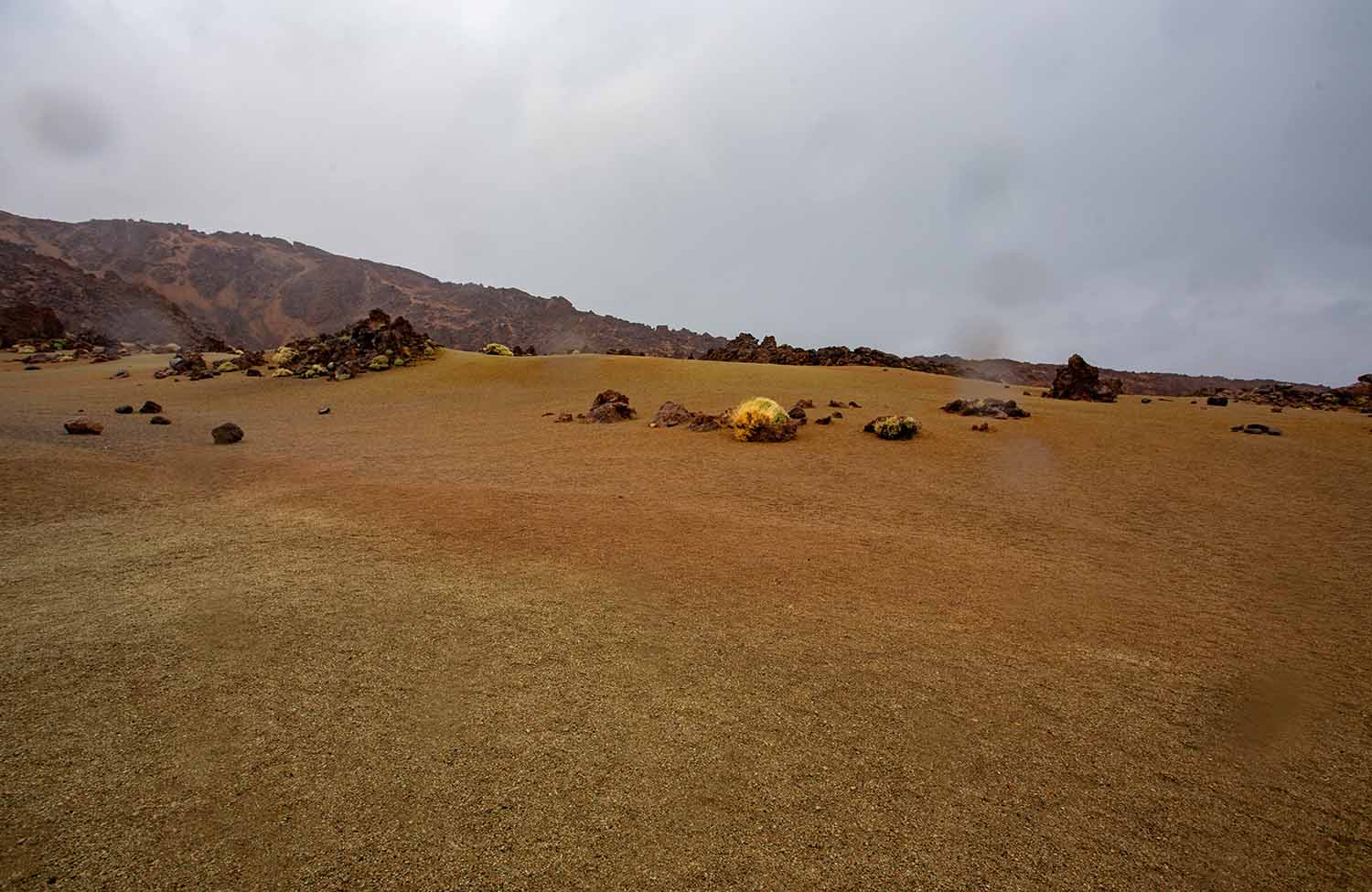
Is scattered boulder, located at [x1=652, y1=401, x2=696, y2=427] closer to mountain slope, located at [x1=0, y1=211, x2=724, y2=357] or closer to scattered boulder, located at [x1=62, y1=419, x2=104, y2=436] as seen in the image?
scattered boulder, located at [x1=62, y1=419, x2=104, y2=436]

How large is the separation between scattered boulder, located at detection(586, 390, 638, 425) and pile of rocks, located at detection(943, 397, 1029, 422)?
751 cm

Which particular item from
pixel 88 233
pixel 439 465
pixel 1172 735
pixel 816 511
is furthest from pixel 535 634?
pixel 88 233

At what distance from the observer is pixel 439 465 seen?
833cm

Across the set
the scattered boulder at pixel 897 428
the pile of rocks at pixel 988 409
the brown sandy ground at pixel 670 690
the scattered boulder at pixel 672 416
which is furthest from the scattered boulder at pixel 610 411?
the pile of rocks at pixel 988 409

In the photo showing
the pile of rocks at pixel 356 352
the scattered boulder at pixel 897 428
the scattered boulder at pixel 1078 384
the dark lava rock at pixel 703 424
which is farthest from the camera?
the pile of rocks at pixel 356 352

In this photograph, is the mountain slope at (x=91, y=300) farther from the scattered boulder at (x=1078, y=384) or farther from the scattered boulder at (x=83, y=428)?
the scattered boulder at (x=1078, y=384)

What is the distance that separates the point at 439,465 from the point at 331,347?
61.6 ft

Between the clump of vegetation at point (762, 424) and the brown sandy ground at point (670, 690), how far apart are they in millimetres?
3790

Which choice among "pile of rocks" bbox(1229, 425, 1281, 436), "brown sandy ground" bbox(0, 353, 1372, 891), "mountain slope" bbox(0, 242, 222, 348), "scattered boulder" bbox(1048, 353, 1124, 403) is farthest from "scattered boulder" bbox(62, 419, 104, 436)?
"mountain slope" bbox(0, 242, 222, 348)

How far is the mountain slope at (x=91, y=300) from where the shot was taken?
120 feet

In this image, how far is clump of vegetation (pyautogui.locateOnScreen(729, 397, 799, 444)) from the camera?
10.3 m

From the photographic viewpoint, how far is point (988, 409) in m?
12.9

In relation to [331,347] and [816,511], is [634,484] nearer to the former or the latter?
[816,511]

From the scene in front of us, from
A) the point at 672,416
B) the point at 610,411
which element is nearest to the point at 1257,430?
the point at 672,416
